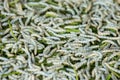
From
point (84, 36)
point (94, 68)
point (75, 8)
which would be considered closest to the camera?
point (94, 68)

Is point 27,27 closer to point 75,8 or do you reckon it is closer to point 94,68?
point 75,8

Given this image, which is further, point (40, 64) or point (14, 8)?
point (14, 8)

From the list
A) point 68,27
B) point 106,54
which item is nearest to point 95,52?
point 106,54

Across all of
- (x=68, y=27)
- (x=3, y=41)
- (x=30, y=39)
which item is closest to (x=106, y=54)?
(x=68, y=27)

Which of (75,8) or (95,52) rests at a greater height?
(75,8)

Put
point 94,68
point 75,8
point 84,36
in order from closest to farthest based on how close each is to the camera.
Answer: point 94,68
point 84,36
point 75,8

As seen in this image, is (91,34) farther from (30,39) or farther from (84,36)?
(30,39)
